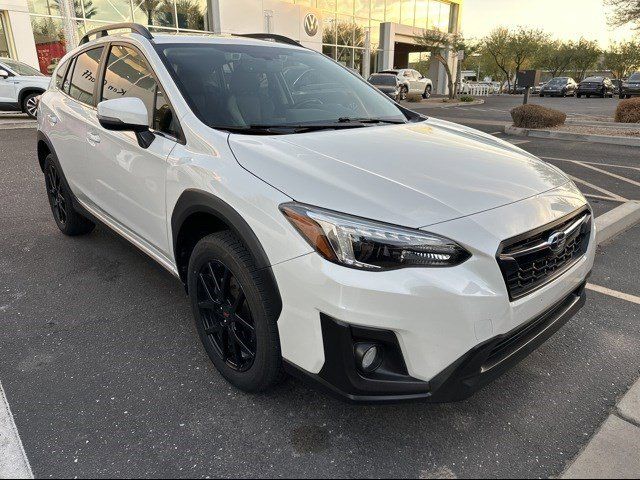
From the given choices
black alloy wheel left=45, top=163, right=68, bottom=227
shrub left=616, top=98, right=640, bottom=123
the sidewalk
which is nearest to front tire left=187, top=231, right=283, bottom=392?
the sidewalk

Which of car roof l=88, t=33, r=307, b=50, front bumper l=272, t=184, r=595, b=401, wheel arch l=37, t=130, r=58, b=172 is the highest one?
car roof l=88, t=33, r=307, b=50

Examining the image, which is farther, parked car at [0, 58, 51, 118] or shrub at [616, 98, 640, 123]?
parked car at [0, 58, 51, 118]

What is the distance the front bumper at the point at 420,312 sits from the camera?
172 cm

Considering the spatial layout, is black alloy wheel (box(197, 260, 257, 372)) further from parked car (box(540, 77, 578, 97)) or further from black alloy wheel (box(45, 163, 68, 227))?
parked car (box(540, 77, 578, 97))

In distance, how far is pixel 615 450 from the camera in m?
2.00

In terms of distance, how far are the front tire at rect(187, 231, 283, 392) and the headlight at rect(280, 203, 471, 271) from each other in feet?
1.20

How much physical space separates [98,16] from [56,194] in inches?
654

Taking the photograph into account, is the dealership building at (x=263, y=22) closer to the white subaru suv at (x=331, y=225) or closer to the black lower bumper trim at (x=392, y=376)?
the white subaru suv at (x=331, y=225)

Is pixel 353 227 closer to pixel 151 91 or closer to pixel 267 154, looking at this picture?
pixel 267 154

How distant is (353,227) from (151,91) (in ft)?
5.57

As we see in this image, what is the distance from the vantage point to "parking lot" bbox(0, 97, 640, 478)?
1.96 m

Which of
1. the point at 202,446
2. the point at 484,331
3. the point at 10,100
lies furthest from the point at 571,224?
the point at 10,100

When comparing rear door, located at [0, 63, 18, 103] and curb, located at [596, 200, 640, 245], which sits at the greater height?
rear door, located at [0, 63, 18, 103]

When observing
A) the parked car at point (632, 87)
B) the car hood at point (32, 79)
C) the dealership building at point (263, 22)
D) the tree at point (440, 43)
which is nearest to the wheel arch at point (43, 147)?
the car hood at point (32, 79)
